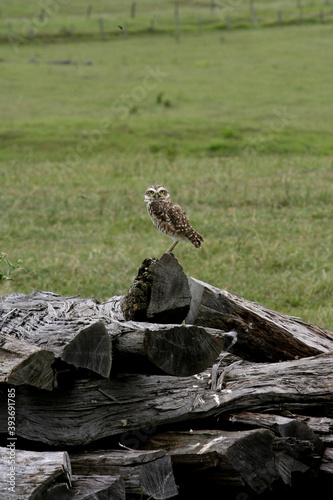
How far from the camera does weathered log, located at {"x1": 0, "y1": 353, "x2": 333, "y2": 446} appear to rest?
180 inches

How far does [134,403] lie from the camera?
4617 mm

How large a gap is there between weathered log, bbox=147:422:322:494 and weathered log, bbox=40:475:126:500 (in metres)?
0.43

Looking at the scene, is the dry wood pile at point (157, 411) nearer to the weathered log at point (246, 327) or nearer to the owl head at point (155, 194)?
the weathered log at point (246, 327)

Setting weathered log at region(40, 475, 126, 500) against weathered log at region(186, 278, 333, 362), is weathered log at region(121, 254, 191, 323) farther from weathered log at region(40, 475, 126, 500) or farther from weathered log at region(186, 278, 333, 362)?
weathered log at region(40, 475, 126, 500)

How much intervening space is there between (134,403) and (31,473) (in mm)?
898

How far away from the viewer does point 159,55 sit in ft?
118

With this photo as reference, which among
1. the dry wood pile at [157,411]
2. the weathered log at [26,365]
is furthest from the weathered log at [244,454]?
the weathered log at [26,365]

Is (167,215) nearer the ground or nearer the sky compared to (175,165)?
nearer the sky

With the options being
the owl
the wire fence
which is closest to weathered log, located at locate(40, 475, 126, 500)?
the owl

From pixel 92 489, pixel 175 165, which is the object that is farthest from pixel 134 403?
pixel 175 165

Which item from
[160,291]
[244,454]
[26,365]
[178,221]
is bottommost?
[244,454]

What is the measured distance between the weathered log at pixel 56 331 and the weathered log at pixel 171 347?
21 cm

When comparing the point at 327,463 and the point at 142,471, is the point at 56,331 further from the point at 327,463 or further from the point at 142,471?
the point at 327,463

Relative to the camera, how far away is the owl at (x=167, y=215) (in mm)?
6141
